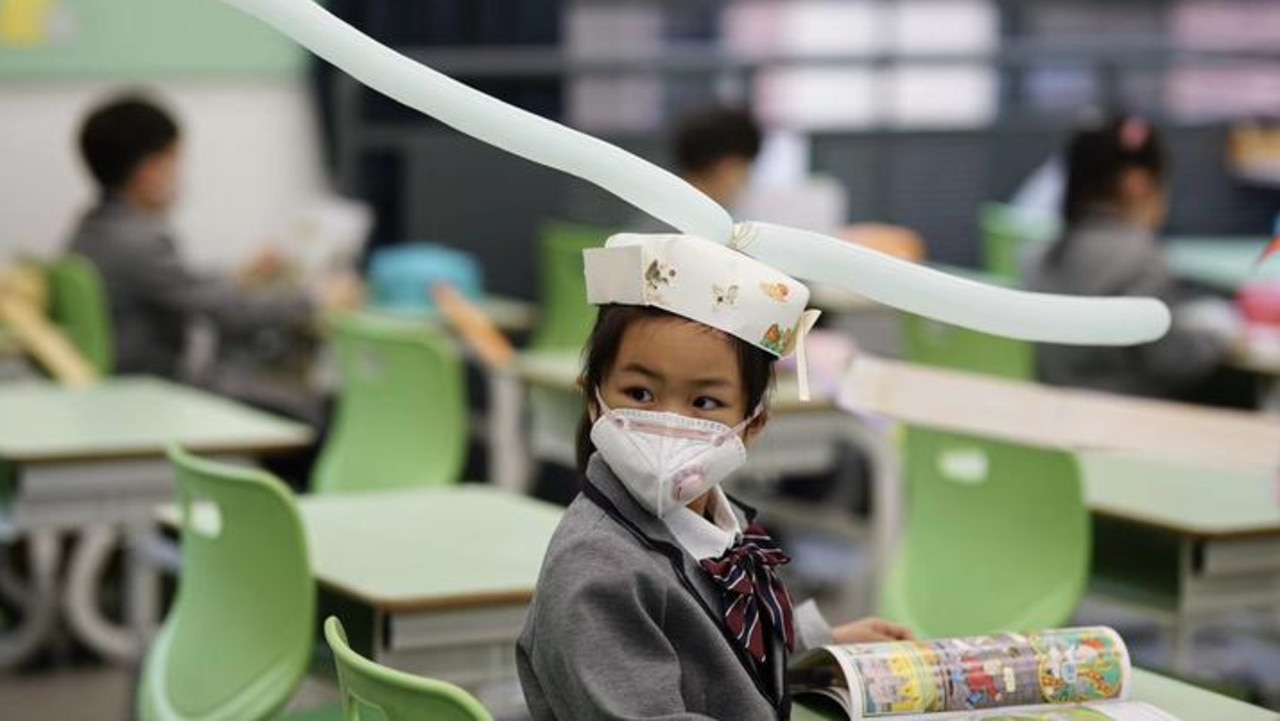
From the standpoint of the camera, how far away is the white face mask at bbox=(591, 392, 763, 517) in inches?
84.4

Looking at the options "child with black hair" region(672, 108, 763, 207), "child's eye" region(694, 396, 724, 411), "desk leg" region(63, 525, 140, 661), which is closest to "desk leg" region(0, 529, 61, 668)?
"desk leg" region(63, 525, 140, 661)

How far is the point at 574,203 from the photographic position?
7.90 m

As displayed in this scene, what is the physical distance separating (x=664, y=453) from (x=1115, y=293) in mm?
3190

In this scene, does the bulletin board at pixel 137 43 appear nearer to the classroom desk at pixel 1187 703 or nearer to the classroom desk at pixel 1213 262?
the classroom desk at pixel 1213 262

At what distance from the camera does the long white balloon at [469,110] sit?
2213mm

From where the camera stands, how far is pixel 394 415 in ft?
14.2

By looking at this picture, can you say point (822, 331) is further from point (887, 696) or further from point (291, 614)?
point (887, 696)

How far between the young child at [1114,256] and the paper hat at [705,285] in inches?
121

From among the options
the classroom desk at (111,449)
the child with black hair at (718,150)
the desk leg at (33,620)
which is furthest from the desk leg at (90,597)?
the child with black hair at (718,150)

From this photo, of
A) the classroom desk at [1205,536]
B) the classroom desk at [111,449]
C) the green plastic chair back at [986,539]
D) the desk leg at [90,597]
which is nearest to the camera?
the green plastic chair back at [986,539]

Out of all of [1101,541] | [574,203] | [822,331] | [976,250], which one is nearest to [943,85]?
[976,250]

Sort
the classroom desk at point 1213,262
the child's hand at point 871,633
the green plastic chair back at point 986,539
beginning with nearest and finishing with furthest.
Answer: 1. the child's hand at point 871,633
2. the green plastic chair back at point 986,539
3. the classroom desk at point 1213,262

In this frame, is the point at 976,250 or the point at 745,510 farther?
the point at 976,250

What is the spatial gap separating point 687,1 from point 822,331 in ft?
9.55
